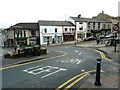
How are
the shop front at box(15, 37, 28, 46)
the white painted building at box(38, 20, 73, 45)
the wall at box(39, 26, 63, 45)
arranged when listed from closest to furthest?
1. the shop front at box(15, 37, 28, 46)
2. the wall at box(39, 26, 63, 45)
3. the white painted building at box(38, 20, 73, 45)

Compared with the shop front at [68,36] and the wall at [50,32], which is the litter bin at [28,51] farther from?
the shop front at [68,36]

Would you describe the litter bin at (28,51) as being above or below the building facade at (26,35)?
below

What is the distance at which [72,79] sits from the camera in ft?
20.0

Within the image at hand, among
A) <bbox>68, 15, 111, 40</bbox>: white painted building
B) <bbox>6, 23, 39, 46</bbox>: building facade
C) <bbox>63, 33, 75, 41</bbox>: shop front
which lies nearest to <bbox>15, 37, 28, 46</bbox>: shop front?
<bbox>6, 23, 39, 46</bbox>: building facade

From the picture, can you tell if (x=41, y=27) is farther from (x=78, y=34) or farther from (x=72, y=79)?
(x=72, y=79)

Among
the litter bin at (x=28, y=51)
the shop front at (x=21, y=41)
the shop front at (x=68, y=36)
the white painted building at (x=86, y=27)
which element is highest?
the white painted building at (x=86, y=27)

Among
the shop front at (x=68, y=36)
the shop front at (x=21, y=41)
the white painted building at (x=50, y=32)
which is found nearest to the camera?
the shop front at (x=21, y=41)

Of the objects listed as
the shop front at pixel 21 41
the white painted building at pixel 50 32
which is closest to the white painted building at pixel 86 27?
the white painted building at pixel 50 32

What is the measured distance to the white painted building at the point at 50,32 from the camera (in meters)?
34.1

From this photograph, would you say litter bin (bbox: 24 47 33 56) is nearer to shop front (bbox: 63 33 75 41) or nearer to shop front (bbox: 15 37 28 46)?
shop front (bbox: 15 37 28 46)

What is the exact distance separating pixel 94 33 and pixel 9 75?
4261 centimetres

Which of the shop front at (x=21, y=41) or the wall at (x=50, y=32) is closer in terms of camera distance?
the shop front at (x=21, y=41)

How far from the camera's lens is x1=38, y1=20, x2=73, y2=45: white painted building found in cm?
3410

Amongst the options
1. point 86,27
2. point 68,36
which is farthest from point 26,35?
point 86,27
